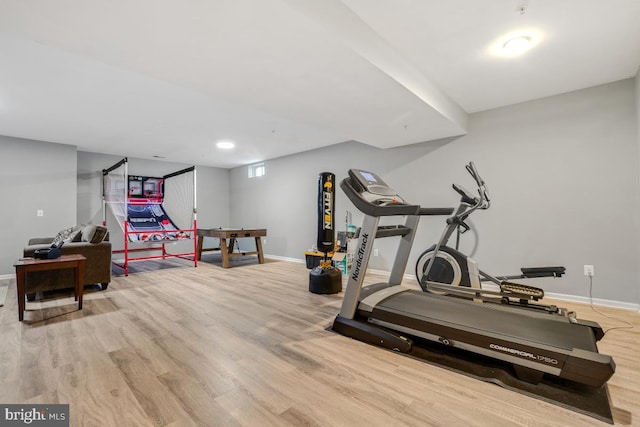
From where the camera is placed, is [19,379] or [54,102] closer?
[19,379]

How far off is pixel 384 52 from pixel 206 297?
3.22 metres

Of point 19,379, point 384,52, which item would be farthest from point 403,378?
point 384,52

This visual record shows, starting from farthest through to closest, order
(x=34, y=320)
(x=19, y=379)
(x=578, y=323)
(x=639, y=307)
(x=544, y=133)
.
A: (x=544, y=133) → (x=639, y=307) → (x=34, y=320) → (x=578, y=323) → (x=19, y=379)

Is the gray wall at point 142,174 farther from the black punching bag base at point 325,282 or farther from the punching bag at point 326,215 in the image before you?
the black punching bag base at point 325,282

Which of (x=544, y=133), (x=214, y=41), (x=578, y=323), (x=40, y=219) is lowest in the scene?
(x=578, y=323)

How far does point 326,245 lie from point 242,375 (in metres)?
2.44

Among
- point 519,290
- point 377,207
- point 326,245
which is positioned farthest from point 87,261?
point 519,290

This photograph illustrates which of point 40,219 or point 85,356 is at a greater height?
point 40,219

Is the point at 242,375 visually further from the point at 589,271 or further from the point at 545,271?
the point at 589,271

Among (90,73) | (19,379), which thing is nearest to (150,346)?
(19,379)

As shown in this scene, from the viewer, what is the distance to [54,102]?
349 cm

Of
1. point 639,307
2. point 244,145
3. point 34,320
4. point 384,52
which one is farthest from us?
point 244,145

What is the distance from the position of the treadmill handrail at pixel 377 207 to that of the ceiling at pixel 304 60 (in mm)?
994

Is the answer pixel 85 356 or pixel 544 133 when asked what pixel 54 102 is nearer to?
pixel 85 356
